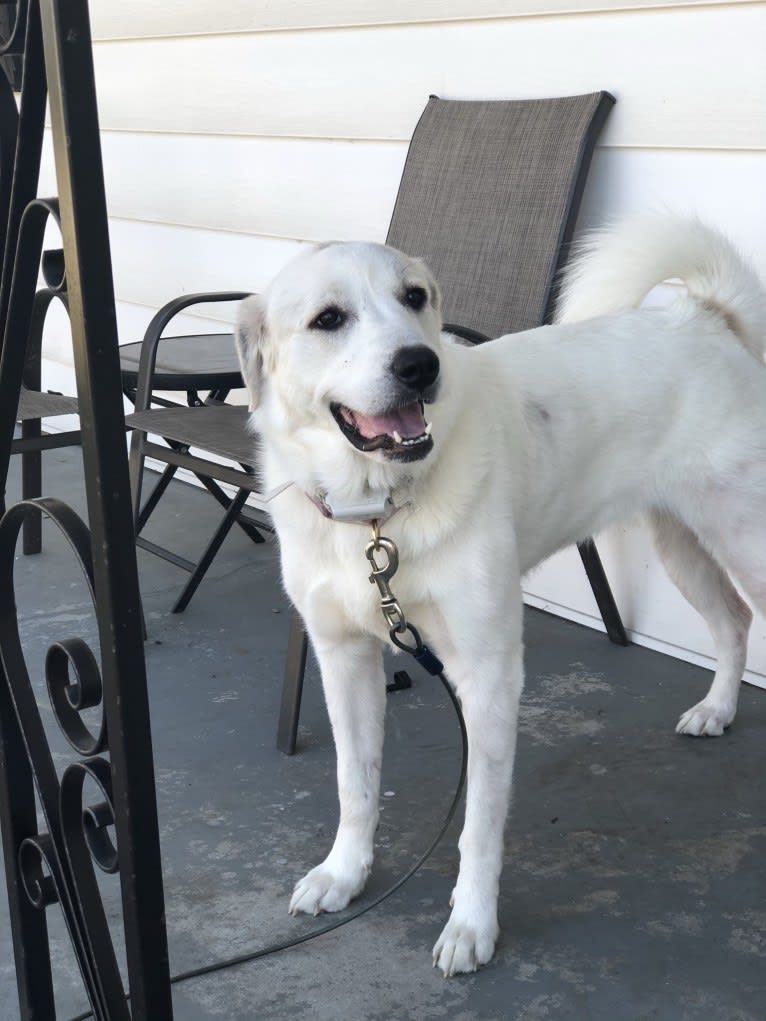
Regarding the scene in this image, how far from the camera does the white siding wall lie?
257 centimetres

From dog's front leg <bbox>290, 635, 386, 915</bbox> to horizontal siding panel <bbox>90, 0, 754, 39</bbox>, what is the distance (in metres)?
1.71

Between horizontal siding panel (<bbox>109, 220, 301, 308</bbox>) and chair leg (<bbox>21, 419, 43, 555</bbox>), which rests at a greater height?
horizontal siding panel (<bbox>109, 220, 301, 308</bbox>)

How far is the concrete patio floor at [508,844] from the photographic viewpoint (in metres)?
1.69

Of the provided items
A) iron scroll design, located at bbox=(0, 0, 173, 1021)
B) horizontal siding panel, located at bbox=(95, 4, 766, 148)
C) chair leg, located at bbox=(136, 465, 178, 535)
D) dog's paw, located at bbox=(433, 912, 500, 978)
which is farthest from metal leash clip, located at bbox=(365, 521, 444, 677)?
chair leg, located at bbox=(136, 465, 178, 535)

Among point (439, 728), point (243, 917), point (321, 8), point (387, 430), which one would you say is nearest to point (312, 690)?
point (439, 728)

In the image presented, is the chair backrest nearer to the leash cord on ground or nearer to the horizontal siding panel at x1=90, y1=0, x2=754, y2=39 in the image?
the horizontal siding panel at x1=90, y1=0, x2=754, y2=39

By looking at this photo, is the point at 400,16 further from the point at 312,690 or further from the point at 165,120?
the point at 312,690

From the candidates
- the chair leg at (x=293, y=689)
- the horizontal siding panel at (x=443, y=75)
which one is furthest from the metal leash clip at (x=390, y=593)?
the horizontal siding panel at (x=443, y=75)

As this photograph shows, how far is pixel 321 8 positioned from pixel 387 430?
7.93 ft

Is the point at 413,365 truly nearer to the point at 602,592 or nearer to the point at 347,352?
the point at 347,352

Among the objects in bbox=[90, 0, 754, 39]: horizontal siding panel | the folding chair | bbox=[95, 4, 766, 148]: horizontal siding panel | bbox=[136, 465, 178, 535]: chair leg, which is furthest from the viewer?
bbox=[136, 465, 178, 535]: chair leg

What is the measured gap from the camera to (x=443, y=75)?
3168mm

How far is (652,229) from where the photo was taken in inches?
86.0

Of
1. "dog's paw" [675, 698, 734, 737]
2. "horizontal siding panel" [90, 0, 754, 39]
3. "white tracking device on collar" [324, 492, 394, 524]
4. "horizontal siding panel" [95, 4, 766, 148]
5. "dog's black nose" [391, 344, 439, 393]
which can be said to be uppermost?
"horizontal siding panel" [90, 0, 754, 39]
